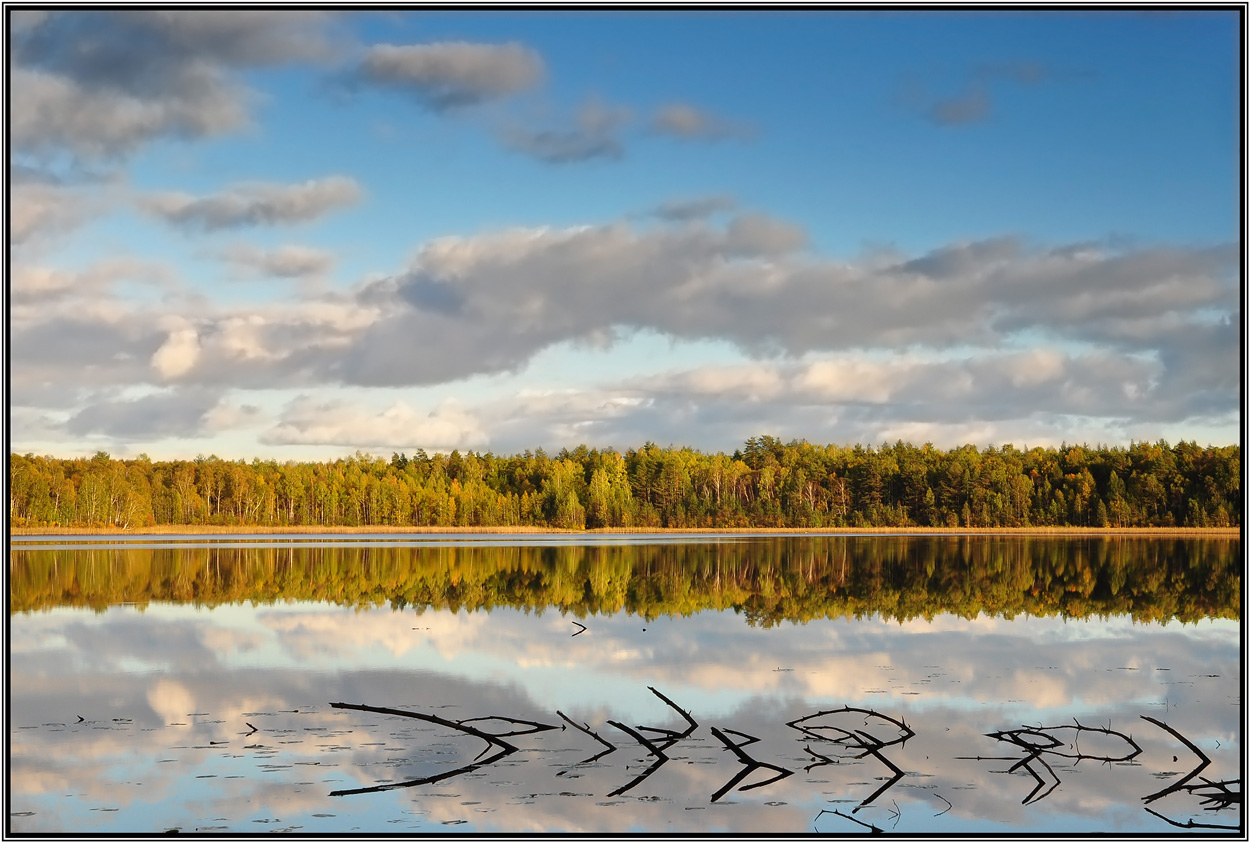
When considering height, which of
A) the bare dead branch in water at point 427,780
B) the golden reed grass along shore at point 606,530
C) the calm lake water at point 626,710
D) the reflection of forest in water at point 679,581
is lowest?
the golden reed grass along shore at point 606,530

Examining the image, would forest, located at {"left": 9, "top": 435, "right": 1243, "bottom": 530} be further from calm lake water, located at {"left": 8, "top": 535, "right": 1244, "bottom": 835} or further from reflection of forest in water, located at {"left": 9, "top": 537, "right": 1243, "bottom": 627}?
calm lake water, located at {"left": 8, "top": 535, "right": 1244, "bottom": 835}

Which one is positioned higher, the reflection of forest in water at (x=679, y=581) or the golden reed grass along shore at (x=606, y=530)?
the reflection of forest in water at (x=679, y=581)

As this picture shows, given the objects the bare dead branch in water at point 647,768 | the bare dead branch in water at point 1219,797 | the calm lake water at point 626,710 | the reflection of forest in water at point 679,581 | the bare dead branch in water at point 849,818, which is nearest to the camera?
the bare dead branch in water at point 849,818

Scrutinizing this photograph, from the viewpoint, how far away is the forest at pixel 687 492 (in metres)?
126

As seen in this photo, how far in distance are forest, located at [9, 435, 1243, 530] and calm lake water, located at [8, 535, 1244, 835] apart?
92066 millimetres

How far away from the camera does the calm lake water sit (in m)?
11.8

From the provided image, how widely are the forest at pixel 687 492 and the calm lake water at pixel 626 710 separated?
92.1 m

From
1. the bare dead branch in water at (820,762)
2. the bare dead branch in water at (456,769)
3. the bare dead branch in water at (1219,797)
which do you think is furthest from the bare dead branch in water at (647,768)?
the bare dead branch in water at (1219,797)

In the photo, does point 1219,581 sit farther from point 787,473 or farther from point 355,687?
point 787,473

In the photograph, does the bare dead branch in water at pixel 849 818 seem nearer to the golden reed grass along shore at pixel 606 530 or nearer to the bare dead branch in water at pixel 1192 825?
the bare dead branch in water at pixel 1192 825

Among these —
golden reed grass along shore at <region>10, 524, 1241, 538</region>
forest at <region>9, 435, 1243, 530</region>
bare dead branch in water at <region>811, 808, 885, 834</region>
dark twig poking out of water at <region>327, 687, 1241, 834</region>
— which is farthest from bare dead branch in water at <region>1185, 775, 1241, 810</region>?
forest at <region>9, 435, 1243, 530</region>

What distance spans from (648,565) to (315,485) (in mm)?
96441

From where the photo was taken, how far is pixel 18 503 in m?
117

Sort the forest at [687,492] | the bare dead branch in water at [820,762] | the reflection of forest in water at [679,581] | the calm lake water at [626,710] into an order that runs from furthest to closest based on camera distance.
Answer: the forest at [687,492]
the reflection of forest in water at [679,581]
the bare dead branch in water at [820,762]
the calm lake water at [626,710]
